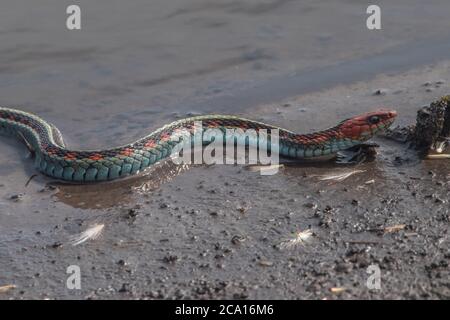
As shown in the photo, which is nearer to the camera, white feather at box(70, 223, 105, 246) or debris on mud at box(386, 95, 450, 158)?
white feather at box(70, 223, 105, 246)

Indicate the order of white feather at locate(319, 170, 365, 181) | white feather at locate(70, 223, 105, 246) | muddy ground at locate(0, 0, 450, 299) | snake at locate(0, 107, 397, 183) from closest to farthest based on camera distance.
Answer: muddy ground at locate(0, 0, 450, 299) < white feather at locate(70, 223, 105, 246) < white feather at locate(319, 170, 365, 181) < snake at locate(0, 107, 397, 183)

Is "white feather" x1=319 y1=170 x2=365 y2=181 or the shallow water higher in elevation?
the shallow water

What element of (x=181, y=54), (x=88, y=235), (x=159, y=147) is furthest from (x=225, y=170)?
(x=181, y=54)

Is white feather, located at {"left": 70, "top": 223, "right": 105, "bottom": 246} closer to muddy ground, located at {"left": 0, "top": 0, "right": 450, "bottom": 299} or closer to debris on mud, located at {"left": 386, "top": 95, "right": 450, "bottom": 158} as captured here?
muddy ground, located at {"left": 0, "top": 0, "right": 450, "bottom": 299}

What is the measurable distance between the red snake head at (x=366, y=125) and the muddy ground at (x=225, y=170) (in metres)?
0.38

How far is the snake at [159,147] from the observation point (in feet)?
29.7

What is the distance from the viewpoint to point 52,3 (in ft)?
49.9

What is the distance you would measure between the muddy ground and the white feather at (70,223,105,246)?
0.10m

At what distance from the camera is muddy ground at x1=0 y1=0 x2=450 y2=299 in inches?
256

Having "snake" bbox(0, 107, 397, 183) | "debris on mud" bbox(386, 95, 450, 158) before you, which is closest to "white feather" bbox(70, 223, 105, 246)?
"snake" bbox(0, 107, 397, 183)

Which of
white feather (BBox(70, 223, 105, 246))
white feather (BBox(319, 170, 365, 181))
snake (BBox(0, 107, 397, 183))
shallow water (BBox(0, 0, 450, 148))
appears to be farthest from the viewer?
shallow water (BBox(0, 0, 450, 148))

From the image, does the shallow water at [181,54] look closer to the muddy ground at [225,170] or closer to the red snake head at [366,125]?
the muddy ground at [225,170]

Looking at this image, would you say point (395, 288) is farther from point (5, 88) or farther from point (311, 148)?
point (5, 88)
